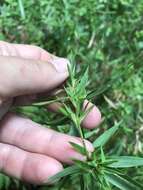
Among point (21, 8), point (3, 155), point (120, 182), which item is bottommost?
point (3, 155)

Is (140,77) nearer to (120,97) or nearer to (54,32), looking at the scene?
(120,97)

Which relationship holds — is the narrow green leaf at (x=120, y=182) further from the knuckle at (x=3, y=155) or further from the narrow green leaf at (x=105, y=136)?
the knuckle at (x=3, y=155)

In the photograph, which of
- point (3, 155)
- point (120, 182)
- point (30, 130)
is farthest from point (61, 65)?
point (120, 182)

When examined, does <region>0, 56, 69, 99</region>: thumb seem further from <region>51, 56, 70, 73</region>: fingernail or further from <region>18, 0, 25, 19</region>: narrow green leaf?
<region>18, 0, 25, 19</region>: narrow green leaf

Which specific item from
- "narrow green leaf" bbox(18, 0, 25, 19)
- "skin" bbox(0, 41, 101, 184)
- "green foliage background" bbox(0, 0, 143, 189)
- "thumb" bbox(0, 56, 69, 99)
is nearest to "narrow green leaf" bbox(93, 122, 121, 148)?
"skin" bbox(0, 41, 101, 184)

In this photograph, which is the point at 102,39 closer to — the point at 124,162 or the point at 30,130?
the point at 30,130

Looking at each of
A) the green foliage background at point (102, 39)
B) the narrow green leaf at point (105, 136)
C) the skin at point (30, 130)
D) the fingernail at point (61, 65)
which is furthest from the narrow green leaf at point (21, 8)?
the narrow green leaf at point (105, 136)
